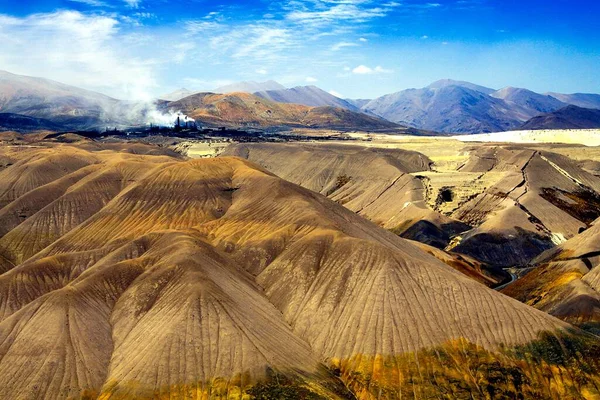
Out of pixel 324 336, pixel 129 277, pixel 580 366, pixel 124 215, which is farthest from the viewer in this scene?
pixel 124 215

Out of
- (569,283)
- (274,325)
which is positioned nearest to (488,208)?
(569,283)

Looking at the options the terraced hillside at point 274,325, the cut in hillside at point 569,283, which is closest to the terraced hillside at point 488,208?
the cut in hillside at point 569,283

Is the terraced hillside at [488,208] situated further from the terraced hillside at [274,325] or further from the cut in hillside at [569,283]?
the terraced hillside at [274,325]

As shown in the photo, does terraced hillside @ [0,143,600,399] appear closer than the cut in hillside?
Yes

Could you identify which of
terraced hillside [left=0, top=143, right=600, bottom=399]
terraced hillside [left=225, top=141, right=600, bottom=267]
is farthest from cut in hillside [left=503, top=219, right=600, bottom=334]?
terraced hillside [left=0, top=143, right=600, bottom=399]

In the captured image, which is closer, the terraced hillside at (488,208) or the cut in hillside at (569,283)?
the cut in hillside at (569,283)

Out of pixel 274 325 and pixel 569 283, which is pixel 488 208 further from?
pixel 274 325

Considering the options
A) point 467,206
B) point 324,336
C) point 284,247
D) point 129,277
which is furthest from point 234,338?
point 467,206

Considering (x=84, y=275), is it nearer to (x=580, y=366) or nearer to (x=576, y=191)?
(x=580, y=366)

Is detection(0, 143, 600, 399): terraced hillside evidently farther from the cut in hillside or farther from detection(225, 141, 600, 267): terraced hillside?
detection(225, 141, 600, 267): terraced hillside
